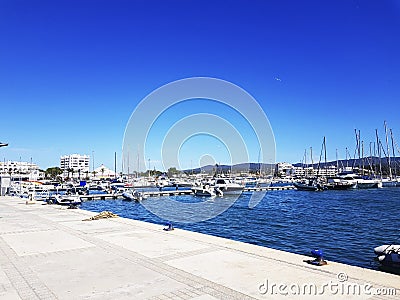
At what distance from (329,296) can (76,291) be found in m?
5.13

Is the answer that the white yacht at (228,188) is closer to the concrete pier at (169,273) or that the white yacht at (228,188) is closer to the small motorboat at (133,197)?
the small motorboat at (133,197)

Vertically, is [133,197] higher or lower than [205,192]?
lower

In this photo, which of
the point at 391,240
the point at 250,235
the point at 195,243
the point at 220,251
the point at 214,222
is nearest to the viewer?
the point at 220,251

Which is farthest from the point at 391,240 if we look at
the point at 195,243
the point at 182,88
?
the point at 182,88

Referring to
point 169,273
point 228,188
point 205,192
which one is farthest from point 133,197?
point 169,273

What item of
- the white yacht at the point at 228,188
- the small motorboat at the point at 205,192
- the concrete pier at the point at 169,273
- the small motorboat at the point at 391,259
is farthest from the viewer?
the white yacht at the point at 228,188

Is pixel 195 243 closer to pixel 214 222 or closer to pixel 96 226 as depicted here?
pixel 96 226

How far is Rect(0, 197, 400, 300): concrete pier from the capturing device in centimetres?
694

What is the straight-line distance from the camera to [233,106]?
19922mm

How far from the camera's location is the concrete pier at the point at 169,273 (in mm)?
6938

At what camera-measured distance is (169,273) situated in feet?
27.4

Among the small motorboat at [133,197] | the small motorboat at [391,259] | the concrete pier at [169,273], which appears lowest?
the small motorboat at [133,197]

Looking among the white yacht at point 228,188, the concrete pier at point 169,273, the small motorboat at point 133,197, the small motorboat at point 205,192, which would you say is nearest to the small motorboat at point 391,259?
the concrete pier at point 169,273

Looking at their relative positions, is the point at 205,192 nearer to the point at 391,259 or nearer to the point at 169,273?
the point at 391,259
